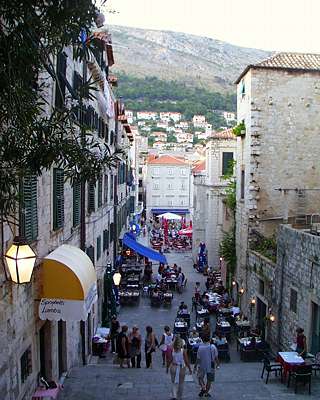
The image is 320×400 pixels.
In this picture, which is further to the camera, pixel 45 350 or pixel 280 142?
pixel 280 142

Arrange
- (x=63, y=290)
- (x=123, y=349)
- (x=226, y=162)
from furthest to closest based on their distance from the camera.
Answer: (x=226, y=162) < (x=123, y=349) < (x=63, y=290)

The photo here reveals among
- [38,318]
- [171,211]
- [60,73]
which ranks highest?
[60,73]

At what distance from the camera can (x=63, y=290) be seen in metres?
9.17

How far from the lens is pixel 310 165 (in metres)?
23.4

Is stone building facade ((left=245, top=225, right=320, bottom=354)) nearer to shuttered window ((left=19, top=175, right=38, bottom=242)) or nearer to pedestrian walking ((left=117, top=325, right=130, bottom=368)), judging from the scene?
pedestrian walking ((left=117, top=325, right=130, bottom=368))

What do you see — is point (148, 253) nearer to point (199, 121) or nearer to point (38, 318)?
point (38, 318)

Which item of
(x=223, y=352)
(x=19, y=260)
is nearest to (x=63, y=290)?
(x=19, y=260)

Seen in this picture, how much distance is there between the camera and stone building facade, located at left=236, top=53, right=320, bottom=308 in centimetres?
2262

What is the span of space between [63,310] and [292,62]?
18.7 meters

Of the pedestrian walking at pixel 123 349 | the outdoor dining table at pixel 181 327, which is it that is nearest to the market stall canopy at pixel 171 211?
the outdoor dining table at pixel 181 327

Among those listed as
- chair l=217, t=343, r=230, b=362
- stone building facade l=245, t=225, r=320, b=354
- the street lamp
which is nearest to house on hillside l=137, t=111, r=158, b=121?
stone building facade l=245, t=225, r=320, b=354

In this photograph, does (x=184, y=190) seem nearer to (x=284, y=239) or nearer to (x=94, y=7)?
(x=284, y=239)

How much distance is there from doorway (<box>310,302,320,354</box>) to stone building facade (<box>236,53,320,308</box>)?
8052 millimetres

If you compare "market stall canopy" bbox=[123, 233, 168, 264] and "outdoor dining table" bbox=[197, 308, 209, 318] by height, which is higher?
"market stall canopy" bbox=[123, 233, 168, 264]
